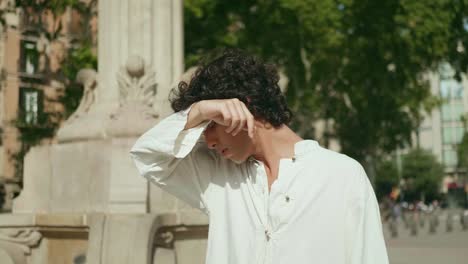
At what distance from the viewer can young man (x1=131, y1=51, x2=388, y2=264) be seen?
2203 mm

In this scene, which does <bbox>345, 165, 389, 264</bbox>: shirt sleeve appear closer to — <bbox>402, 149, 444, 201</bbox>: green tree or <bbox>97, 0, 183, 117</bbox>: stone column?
<bbox>97, 0, 183, 117</bbox>: stone column

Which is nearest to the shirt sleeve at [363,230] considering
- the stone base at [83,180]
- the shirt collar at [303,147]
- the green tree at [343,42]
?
Result: the shirt collar at [303,147]

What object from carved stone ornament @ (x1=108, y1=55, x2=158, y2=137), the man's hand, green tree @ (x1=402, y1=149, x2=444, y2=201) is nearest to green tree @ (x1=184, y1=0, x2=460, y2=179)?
carved stone ornament @ (x1=108, y1=55, x2=158, y2=137)

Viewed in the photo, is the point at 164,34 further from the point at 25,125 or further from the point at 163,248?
the point at 25,125

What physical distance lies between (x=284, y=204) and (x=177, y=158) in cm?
38

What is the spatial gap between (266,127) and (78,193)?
4323 millimetres

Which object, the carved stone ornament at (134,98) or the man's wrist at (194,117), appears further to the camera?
the carved stone ornament at (134,98)

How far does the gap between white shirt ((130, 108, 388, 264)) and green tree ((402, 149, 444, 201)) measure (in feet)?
255

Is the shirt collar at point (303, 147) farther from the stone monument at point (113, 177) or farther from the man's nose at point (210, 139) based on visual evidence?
the stone monument at point (113, 177)

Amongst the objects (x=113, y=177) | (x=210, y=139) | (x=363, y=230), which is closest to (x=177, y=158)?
(x=210, y=139)

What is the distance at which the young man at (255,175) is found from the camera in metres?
2.20

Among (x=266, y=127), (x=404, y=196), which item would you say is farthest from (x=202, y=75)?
(x=404, y=196)

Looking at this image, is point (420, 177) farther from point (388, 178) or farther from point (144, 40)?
point (144, 40)

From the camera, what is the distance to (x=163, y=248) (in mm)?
5371
